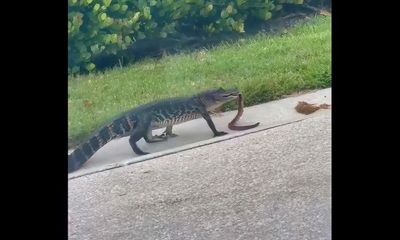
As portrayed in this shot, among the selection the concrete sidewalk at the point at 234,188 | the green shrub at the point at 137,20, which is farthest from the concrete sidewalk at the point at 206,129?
the green shrub at the point at 137,20

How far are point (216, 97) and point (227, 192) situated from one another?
0.86 feet

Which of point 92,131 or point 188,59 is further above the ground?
point 188,59

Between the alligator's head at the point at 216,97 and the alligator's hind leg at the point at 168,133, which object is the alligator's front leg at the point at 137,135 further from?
the alligator's head at the point at 216,97

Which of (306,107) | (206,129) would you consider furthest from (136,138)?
(306,107)

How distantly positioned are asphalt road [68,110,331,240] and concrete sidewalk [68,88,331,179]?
0.05 feet

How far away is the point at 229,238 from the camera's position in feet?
5.96

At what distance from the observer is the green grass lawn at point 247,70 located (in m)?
1.81

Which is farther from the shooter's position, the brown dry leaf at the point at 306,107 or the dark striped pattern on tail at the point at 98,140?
the brown dry leaf at the point at 306,107

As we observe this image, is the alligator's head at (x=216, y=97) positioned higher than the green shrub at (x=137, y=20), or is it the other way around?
the green shrub at (x=137, y=20)

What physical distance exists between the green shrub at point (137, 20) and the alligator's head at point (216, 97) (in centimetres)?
17

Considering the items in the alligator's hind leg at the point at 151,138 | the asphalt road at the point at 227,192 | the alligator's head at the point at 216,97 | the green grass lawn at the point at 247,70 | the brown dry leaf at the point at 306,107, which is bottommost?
the asphalt road at the point at 227,192
